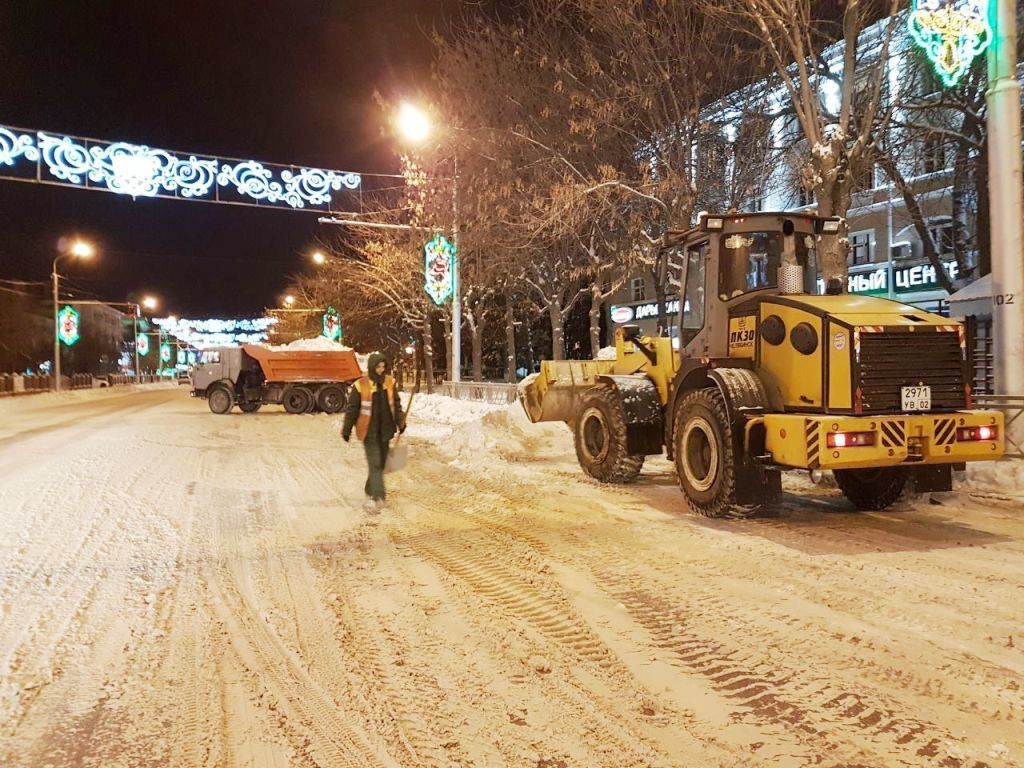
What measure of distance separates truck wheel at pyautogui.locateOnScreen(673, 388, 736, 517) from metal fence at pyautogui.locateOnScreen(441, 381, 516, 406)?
12369mm

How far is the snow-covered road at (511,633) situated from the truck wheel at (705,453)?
0.25 metres

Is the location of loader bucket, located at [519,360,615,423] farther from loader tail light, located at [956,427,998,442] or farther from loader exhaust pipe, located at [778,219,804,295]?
loader tail light, located at [956,427,998,442]

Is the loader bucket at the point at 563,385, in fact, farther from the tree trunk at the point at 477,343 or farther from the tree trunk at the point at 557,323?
the tree trunk at the point at 477,343

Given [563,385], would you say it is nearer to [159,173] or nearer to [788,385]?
[788,385]

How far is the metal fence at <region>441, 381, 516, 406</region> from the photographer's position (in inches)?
827

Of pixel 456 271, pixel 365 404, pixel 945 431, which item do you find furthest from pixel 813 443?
pixel 456 271

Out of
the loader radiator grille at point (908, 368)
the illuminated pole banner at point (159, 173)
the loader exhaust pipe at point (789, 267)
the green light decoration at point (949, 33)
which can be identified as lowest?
the loader radiator grille at point (908, 368)

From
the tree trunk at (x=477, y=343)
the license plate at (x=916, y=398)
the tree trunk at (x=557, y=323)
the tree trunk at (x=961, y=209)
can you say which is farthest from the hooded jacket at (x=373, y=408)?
the tree trunk at (x=477, y=343)

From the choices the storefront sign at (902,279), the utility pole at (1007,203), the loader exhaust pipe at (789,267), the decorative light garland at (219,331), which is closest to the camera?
the loader exhaust pipe at (789,267)

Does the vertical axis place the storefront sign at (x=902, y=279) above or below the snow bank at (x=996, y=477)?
above

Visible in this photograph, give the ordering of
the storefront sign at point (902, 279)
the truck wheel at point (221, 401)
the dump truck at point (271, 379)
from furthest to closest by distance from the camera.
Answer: the dump truck at point (271, 379) → the truck wheel at point (221, 401) → the storefront sign at point (902, 279)

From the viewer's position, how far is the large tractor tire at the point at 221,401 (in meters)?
26.0

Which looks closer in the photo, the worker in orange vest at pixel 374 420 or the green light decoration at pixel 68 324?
the worker in orange vest at pixel 374 420

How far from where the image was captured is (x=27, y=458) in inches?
500
